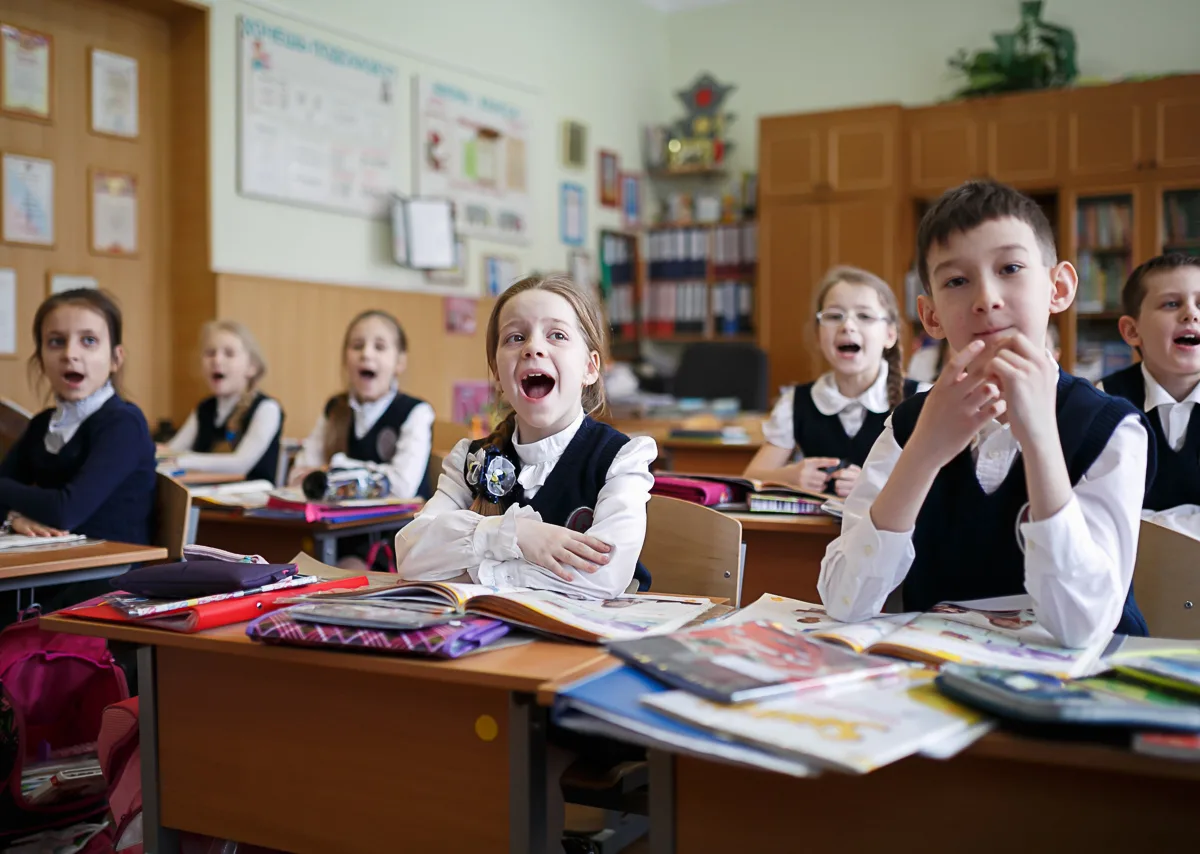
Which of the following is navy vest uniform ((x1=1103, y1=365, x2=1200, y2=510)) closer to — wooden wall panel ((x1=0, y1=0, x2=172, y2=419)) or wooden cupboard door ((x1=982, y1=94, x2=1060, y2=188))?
wooden wall panel ((x1=0, y1=0, x2=172, y2=419))

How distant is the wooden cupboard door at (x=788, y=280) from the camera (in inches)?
275

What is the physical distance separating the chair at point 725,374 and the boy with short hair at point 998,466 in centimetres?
482

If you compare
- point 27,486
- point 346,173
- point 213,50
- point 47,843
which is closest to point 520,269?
point 346,173

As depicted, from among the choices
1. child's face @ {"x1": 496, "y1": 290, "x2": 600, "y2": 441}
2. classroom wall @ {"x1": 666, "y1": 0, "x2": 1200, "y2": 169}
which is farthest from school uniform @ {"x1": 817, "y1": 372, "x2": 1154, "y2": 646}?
classroom wall @ {"x1": 666, "y1": 0, "x2": 1200, "y2": 169}

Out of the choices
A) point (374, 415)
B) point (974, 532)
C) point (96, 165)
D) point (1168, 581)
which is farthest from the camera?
point (96, 165)

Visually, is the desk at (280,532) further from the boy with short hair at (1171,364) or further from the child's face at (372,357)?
the boy with short hair at (1171,364)

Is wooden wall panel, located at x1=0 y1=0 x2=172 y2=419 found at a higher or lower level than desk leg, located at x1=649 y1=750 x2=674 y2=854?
higher

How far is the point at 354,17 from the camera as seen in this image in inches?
215

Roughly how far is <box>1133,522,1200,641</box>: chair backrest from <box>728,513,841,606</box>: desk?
2.30 ft

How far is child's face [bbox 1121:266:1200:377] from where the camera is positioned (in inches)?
89.3

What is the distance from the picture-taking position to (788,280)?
707cm

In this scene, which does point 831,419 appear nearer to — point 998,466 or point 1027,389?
point 998,466

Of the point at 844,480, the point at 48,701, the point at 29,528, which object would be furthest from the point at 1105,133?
the point at 48,701

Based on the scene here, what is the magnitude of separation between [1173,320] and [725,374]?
415 centimetres
